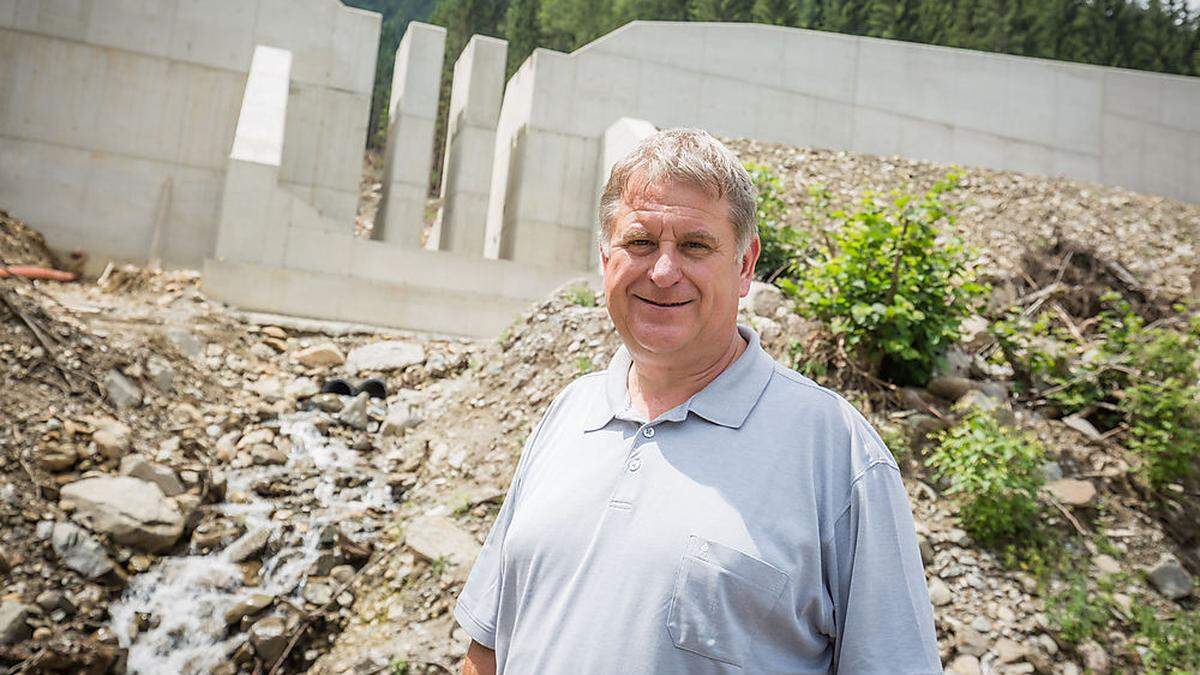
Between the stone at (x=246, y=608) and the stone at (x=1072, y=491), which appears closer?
the stone at (x=246, y=608)

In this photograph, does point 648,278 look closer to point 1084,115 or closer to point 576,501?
point 576,501

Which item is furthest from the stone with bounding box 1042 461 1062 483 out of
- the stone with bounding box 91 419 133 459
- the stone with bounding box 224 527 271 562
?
the stone with bounding box 91 419 133 459

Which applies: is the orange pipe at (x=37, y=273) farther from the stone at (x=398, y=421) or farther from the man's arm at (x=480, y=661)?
the man's arm at (x=480, y=661)

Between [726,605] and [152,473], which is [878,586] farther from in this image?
[152,473]

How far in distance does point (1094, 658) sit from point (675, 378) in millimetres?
3842

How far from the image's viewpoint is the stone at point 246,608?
16.2 ft

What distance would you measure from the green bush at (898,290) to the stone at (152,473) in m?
4.36

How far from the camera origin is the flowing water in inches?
189

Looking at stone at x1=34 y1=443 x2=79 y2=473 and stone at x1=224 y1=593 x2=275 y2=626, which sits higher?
stone at x1=34 y1=443 x2=79 y2=473

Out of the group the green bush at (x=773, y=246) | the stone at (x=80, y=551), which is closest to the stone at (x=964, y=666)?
the green bush at (x=773, y=246)

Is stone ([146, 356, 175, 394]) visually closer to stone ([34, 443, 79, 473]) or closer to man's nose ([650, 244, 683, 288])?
stone ([34, 443, 79, 473])

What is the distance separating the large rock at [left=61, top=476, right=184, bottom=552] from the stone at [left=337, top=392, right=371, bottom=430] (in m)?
1.73

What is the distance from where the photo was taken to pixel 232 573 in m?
5.30

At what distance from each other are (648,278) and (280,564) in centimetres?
441
